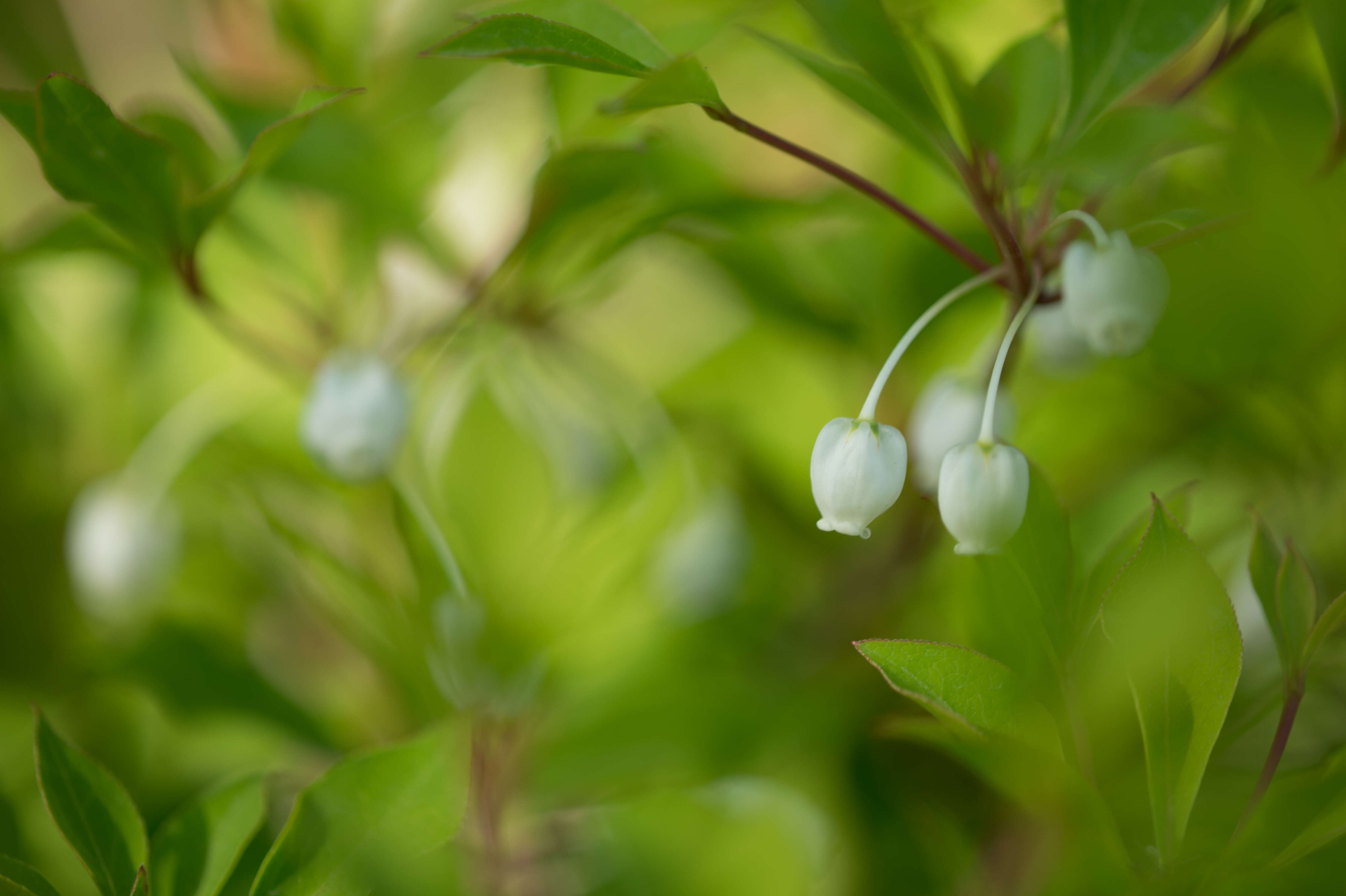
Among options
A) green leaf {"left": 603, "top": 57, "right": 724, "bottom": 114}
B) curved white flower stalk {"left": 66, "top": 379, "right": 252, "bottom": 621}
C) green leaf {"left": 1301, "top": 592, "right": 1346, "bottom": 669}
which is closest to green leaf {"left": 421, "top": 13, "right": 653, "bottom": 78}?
green leaf {"left": 603, "top": 57, "right": 724, "bottom": 114}

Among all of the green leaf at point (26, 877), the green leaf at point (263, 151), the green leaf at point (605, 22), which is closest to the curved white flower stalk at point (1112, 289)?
the green leaf at point (605, 22)

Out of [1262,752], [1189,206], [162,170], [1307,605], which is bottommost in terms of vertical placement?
[1262,752]

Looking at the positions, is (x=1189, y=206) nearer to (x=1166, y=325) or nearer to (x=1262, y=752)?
(x=1166, y=325)

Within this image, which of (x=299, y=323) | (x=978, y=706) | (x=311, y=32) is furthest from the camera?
(x=299, y=323)

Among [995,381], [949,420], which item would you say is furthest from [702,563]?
[995,381]

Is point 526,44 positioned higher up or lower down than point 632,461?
higher up

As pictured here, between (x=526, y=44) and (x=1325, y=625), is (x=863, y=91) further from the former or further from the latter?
(x=1325, y=625)

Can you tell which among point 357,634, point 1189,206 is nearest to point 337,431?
point 357,634

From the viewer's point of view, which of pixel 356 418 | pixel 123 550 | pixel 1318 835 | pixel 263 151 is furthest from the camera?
pixel 123 550
